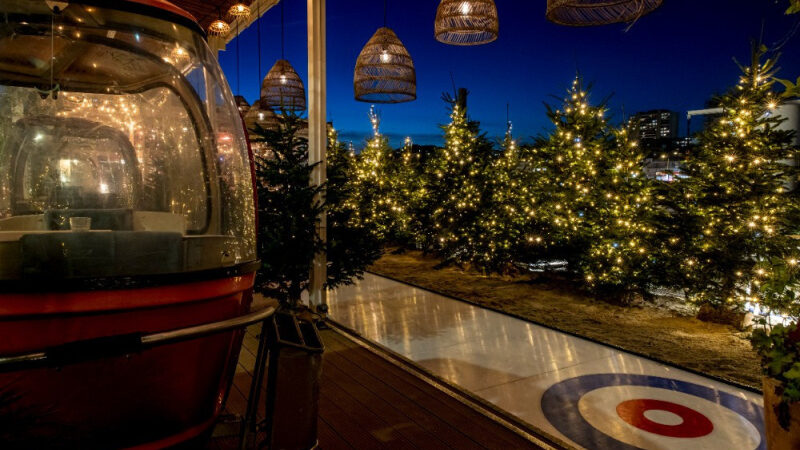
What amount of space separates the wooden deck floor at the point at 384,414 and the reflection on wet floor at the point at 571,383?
43 centimetres

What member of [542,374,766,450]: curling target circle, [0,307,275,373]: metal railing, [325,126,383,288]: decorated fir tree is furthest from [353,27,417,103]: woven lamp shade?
[0,307,275,373]: metal railing

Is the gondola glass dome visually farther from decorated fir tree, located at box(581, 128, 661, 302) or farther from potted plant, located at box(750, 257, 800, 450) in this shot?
decorated fir tree, located at box(581, 128, 661, 302)

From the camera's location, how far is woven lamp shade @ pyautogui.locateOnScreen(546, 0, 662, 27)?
3142mm

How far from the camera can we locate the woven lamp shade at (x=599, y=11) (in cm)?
314

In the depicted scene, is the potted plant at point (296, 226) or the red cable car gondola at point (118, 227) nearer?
the red cable car gondola at point (118, 227)

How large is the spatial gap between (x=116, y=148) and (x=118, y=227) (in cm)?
80

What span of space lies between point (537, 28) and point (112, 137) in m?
Answer: 44.4

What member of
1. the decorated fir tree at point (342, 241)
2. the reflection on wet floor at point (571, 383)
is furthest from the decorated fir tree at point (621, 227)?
the decorated fir tree at point (342, 241)

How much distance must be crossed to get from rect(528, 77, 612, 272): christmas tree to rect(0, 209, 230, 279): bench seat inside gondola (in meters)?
6.38

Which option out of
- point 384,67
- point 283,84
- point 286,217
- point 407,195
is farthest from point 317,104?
point 407,195

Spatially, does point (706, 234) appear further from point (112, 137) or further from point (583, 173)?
point (112, 137)

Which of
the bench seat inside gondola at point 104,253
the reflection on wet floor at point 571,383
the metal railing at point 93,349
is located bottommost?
the reflection on wet floor at point 571,383

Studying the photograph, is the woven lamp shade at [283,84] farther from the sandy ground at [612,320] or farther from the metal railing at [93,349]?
the metal railing at [93,349]

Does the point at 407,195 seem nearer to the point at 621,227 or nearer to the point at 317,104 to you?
the point at 621,227
